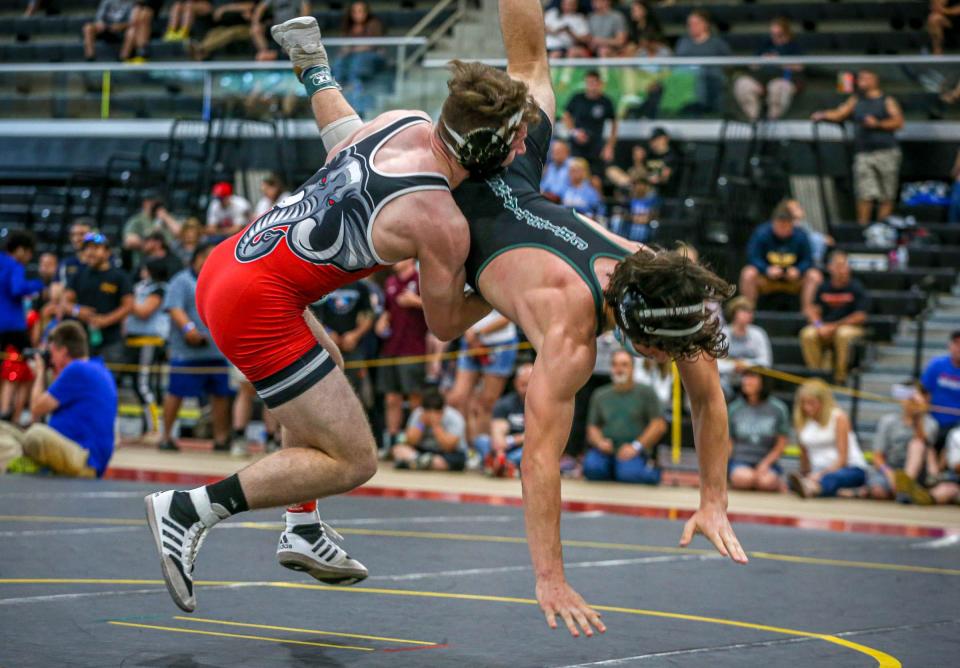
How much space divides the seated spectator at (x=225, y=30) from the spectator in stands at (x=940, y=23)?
22.3 feet

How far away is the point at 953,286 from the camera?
427 inches

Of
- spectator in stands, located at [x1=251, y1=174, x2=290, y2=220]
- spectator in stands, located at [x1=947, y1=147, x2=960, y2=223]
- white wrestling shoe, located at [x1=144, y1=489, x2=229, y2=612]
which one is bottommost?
white wrestling shoe, located at [x1=144, y1=489, x2=229, y2=612]

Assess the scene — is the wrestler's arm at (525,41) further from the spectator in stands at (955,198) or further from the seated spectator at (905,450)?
the spectator in stands at (955,198)

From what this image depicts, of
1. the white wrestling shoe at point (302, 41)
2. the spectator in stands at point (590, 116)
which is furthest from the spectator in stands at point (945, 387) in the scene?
the white wrestling shoe at point (302, 41)

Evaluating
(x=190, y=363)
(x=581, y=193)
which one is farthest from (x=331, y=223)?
(x=581, y=193)

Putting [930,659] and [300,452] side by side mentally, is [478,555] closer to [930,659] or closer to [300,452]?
[300,452]

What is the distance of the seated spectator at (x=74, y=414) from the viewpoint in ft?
26.0

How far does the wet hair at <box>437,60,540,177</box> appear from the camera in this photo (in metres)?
3.80

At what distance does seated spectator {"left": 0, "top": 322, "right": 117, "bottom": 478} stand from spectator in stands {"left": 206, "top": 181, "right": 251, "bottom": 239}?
387 cm

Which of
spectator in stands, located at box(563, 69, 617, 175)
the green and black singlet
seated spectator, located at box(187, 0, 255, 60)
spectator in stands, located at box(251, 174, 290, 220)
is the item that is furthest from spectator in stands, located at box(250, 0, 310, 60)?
the green and black singlet

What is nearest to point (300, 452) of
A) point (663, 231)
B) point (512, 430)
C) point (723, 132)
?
point (512, 430)

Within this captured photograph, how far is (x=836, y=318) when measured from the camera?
32.6 ft

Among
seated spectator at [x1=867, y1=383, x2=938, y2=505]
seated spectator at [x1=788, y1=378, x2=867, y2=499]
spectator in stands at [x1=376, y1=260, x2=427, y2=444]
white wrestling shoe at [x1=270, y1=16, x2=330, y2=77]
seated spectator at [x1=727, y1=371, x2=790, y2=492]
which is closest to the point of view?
white wrestling shoe at [x1=270, y1=16, x2=330, y2=77]

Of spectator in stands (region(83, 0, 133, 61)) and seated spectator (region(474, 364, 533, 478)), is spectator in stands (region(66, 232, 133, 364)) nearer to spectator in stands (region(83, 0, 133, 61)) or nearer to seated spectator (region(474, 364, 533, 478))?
seated spectator (region(474, 364, 533, 478))
